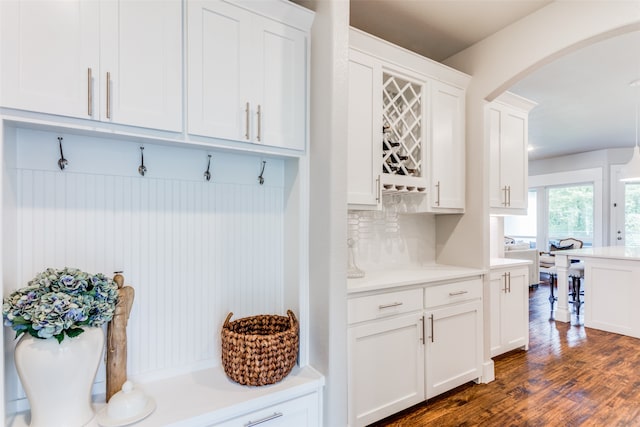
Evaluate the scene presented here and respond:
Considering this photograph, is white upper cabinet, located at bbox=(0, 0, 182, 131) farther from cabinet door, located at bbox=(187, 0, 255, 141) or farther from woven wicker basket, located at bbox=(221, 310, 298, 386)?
woven wicker basket, located at bbox=(221, 310, 298, 386)

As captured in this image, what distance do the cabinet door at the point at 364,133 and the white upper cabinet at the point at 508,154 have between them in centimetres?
145

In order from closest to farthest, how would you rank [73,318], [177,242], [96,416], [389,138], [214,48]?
[73,318]
[96,416]
[214,48]
[177,242]
[389,138]

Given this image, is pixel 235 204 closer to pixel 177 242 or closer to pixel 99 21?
pixel 177 242

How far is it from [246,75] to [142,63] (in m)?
0.42

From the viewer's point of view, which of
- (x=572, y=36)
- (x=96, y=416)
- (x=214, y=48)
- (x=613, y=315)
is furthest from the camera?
(x=613, y=315)

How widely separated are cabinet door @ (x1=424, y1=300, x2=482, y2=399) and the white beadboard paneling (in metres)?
1.18

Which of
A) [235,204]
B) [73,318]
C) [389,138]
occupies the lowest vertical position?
[73,318]

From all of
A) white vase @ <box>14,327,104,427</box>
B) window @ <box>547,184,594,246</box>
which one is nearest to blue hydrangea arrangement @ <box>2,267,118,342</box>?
white vase @ <box>14,327,104,427</box>

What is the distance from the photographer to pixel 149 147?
1.48m

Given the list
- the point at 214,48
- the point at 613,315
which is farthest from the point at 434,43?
the point at 613,315

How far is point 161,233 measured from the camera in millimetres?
1521

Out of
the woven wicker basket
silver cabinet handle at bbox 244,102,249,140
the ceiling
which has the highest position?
the ceiling

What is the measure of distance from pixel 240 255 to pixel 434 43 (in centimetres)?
234

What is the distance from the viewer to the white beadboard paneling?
4.24 ft
